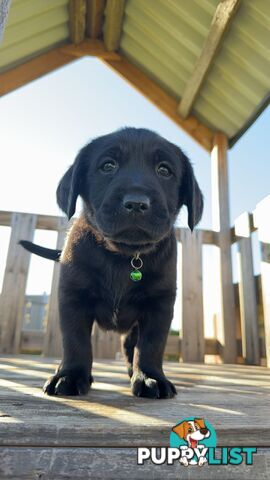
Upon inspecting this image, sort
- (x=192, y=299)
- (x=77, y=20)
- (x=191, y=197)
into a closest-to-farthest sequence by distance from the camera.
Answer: (x=191, y=197) → (x=192, y=299) → (x=77, y=20)

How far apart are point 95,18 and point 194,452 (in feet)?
18.8

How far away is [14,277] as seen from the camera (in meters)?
4.32

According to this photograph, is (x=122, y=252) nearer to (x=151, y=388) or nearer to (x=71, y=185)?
(x=71, y=185)

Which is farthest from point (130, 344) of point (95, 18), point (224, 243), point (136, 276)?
point (95, 18)

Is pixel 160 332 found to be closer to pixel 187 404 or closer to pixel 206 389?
pixel 206 389

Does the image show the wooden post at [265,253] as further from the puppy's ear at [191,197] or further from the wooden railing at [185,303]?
the puppy's ear at [191,197]

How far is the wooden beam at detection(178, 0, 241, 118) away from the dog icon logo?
13.6ft

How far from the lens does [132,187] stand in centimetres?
170

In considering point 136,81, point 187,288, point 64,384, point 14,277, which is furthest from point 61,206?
point 136,81

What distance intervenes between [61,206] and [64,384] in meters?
1.09

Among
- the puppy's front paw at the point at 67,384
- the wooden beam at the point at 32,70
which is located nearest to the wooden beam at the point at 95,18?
the wooden beam at the point at 32,70

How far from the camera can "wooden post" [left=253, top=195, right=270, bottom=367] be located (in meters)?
3.65

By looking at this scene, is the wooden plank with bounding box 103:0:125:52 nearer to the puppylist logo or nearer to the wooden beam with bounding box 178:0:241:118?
the wooden beam with bounding box 178:0:241:118

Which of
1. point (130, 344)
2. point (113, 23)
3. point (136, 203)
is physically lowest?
point (130, 344)
